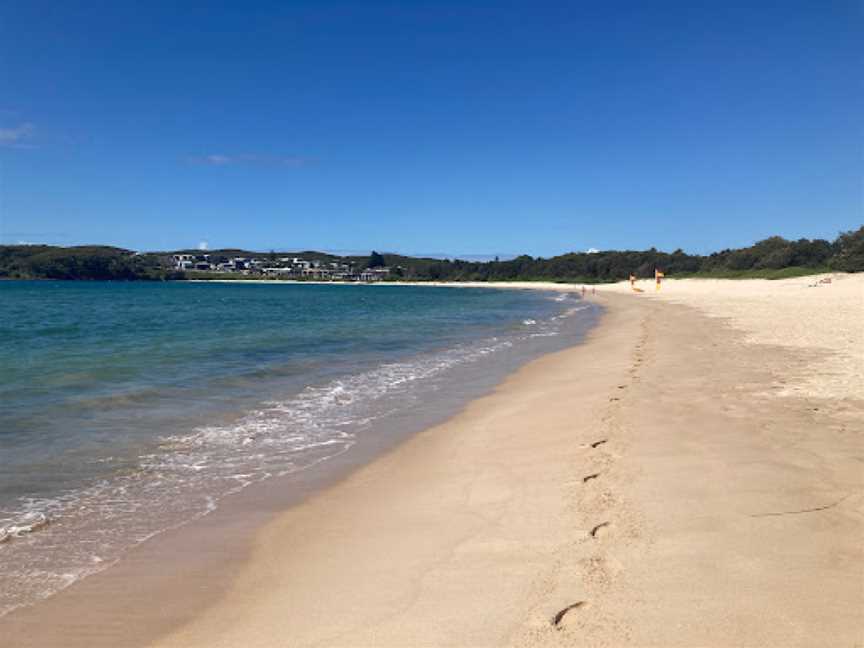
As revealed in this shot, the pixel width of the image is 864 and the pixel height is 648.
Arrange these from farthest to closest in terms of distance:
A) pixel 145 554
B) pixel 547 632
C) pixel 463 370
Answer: pixel 463 370 < pixel 145 554 < pixel 547 632

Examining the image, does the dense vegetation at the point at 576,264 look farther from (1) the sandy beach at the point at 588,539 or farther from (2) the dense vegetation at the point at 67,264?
(1) the sandy beach at the point at 588,539

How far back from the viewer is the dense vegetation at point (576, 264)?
74250 millimetres

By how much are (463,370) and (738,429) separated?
329 inches

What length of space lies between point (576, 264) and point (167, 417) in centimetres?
14220

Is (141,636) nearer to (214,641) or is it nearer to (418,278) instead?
(214,641)

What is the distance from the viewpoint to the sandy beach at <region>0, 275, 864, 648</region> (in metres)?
3.19

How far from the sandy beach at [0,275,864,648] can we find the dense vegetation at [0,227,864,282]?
6155cm

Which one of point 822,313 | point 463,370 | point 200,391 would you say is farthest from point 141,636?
point 822,313

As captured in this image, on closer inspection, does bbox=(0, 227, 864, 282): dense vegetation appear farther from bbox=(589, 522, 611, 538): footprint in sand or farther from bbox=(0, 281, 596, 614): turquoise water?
bbox=(589, 522, 611, 538): footprint in sand

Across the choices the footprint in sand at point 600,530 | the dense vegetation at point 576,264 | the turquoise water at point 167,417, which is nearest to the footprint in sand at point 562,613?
the footprint in sand at point 600,530

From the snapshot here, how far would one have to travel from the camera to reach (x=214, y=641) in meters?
3.36

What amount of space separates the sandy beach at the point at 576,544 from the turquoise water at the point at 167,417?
1081 millimetres

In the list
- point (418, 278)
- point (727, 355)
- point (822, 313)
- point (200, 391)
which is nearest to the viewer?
point (200, 391)

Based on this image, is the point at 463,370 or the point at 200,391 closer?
the point at 200,391
